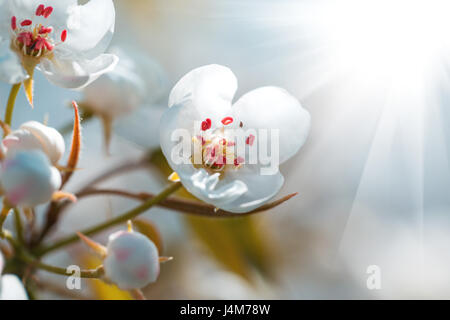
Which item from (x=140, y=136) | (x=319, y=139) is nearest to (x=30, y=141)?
(x=140, y=136)

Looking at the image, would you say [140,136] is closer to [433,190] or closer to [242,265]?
[242,265]

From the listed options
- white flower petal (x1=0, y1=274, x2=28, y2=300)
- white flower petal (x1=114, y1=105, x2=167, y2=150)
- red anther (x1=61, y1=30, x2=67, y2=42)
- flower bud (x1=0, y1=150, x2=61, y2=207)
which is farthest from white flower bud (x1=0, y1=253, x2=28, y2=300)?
white flower petal (x1=114, y1=105, x2=167, y2=150)

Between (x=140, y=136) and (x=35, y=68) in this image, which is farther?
(x=140, y=136)

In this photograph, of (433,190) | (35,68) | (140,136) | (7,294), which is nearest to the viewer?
(7,294)

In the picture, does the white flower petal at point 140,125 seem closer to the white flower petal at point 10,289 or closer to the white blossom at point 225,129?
the white blossom at point 225,129

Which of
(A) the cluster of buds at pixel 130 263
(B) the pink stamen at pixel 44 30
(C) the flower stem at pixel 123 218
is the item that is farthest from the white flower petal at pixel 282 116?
(B) the pink stamen at pixel 44 30

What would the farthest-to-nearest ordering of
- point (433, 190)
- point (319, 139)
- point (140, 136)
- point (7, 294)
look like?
point (433, 190)
point (319, 139)
point (140, 136)
point (7, 294)
